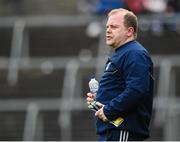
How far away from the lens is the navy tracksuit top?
648 cm

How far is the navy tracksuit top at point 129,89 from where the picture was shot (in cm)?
648

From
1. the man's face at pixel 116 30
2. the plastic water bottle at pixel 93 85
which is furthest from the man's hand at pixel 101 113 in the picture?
the man's face at pixel 116 30

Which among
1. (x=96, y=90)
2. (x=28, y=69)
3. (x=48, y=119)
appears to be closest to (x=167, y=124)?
(x=48, y=119)

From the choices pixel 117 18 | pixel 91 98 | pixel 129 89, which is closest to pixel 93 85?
pixel 91 98

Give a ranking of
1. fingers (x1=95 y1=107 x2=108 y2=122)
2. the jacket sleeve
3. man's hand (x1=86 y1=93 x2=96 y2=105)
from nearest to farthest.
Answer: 1. the jacket sleeve
2. fingers (x1=95 y1=107 x2=108 y2=122)
3. man's hand (x1=86 y1=93 x2=96 y2=105)

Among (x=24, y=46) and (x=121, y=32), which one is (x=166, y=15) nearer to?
(x=24, y=46)

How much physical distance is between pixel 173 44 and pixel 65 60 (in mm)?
2346

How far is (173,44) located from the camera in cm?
1806

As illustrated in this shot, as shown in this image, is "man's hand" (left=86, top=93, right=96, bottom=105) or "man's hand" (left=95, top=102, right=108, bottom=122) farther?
"man's hand" (left=86, top=93, right=96, bottom=105)

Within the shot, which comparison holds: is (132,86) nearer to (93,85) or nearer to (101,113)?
(101,113)

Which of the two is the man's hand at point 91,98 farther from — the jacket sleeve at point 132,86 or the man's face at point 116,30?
the man's face at point 116,30

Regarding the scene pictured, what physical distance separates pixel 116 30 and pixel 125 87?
43cm

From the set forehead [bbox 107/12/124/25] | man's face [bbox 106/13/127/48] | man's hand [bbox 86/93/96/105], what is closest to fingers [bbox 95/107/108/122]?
man's hand [bbox 86/93/96/105]

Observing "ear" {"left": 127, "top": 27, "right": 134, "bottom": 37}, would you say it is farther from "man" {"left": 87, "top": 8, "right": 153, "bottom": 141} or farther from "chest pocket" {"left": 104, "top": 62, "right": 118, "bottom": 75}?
"chest pocket" {"left": 104, "top": 62, "right": 118, "bottom": 75}
